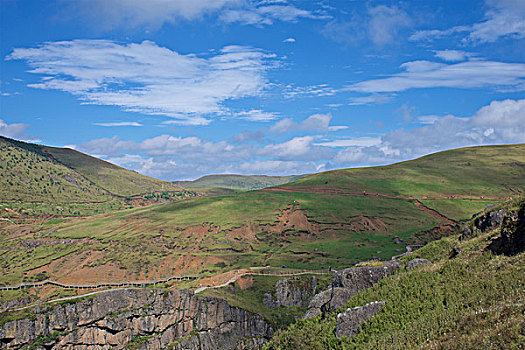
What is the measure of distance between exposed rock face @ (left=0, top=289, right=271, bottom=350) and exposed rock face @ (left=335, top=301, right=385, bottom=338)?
162ft

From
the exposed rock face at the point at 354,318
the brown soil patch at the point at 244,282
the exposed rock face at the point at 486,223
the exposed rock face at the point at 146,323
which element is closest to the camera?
the exposed rock face at the point at 354,318

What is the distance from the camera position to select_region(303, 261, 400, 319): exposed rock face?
33406 millimetres

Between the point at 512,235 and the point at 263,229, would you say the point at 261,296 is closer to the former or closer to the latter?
the point at 263,229

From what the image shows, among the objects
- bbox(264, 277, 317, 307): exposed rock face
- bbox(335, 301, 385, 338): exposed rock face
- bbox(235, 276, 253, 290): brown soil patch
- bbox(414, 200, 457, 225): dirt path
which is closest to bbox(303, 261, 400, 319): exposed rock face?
bbox(335, 301, 385, 338): exposed rock face

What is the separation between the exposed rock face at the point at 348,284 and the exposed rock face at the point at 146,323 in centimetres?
4284

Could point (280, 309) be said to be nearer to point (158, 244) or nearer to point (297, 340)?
point (297, 340)

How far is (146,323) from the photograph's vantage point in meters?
74.7

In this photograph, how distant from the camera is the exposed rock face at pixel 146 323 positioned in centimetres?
7094

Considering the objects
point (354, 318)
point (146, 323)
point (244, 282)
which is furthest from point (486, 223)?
point (146, 323)

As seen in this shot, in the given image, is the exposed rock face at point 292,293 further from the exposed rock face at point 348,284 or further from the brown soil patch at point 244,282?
the exposed rock face at point 348,284

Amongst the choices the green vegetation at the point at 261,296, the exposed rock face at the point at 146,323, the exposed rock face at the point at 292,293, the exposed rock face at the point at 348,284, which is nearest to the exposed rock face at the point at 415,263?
the exposed rock face at the point at 348,284

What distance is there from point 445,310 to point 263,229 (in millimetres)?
118881

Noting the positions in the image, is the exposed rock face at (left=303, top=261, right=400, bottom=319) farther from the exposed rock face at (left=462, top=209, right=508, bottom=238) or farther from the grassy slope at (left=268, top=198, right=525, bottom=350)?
the exposed rock face at (left=462, top=209, right=508, bottom=238)

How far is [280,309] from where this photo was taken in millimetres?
82562
